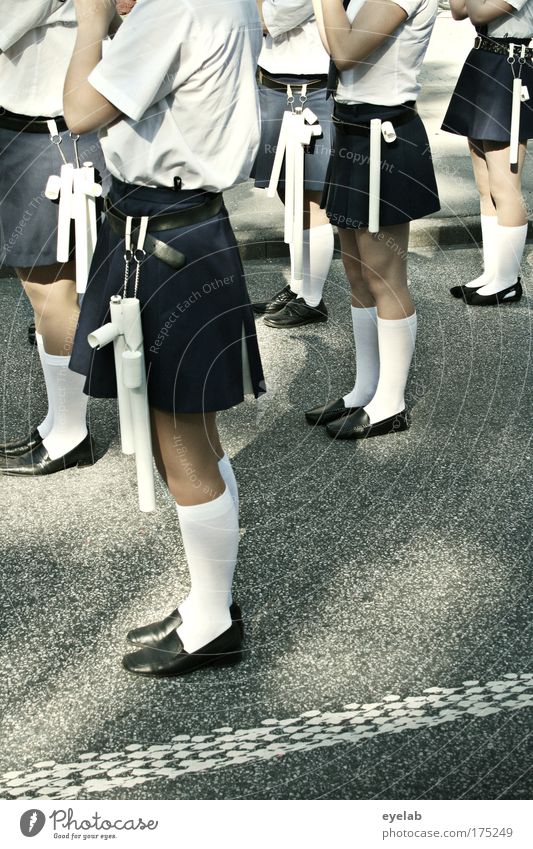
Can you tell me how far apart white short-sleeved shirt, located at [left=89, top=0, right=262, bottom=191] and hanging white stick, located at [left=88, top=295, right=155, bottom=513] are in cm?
25

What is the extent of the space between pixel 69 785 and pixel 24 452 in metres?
1.38

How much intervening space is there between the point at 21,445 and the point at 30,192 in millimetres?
817

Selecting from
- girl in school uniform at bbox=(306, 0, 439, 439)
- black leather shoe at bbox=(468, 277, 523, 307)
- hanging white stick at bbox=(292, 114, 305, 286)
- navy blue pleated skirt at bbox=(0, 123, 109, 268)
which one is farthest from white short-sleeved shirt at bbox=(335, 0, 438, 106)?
black leather shoe at bbox=(468, 277, 523, 307)

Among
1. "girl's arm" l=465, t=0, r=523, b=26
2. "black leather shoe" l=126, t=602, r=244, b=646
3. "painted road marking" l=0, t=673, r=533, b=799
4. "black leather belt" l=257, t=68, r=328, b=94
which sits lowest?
"painted road marking" l=0, t=673, r=533, b=799

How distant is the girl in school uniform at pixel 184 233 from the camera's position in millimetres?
1837

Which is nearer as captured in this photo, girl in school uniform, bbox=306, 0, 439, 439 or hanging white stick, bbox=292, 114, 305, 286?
girl in school uniform, bbox=306, 0, 439, 439

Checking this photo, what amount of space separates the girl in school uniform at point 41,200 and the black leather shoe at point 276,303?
1301 mm

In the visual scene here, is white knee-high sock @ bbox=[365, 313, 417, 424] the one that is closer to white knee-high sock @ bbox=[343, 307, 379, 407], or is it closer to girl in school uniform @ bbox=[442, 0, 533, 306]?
white knee-high sock @ bbox=[343, 307, 379, 407]

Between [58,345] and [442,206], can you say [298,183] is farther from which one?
[442,206]

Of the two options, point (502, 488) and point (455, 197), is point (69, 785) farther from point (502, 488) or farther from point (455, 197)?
point (455, 197)

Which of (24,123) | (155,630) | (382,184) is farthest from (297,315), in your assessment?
(155,630)

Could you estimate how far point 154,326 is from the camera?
2.05m

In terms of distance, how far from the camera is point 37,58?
2.77m

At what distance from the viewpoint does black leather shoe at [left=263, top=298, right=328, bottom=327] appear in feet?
13.7
